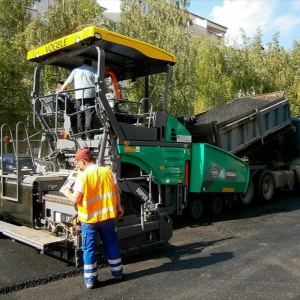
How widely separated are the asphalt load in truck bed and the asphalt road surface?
10.3 ft

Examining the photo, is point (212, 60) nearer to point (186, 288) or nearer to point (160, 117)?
point (160, 117)

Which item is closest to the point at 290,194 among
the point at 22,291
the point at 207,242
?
the point at 207,242

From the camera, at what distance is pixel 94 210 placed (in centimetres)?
434

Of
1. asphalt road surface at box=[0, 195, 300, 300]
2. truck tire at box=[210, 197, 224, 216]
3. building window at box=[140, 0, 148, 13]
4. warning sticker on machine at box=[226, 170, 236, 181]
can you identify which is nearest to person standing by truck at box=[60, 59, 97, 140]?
asphalt road surface at box=[0, 195, 300, 300]

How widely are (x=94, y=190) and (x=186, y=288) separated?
1.42m

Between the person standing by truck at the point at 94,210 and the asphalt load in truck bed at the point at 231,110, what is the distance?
5.25 m

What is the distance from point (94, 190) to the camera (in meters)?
4.36

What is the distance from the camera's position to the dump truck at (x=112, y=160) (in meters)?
5.27

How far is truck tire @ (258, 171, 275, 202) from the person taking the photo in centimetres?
970

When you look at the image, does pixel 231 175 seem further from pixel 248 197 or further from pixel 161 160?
pixel 161 160

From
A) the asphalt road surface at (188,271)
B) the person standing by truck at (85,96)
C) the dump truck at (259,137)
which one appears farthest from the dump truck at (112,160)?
the dump truck at (259,137)

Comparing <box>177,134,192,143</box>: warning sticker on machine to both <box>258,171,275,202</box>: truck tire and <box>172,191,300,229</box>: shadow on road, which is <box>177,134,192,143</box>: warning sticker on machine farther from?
<box>258,171,275,202</box>: truck tire

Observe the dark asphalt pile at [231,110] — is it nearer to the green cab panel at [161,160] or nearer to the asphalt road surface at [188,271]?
the green cab panel at [161,160]

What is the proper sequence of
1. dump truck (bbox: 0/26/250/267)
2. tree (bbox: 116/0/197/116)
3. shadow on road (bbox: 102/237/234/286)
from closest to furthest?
shadow on road (bbox: 102/237/234/286)
dump truck (bbox: 0/26/250/267)
tree (bbox: 116/0/197/116)
